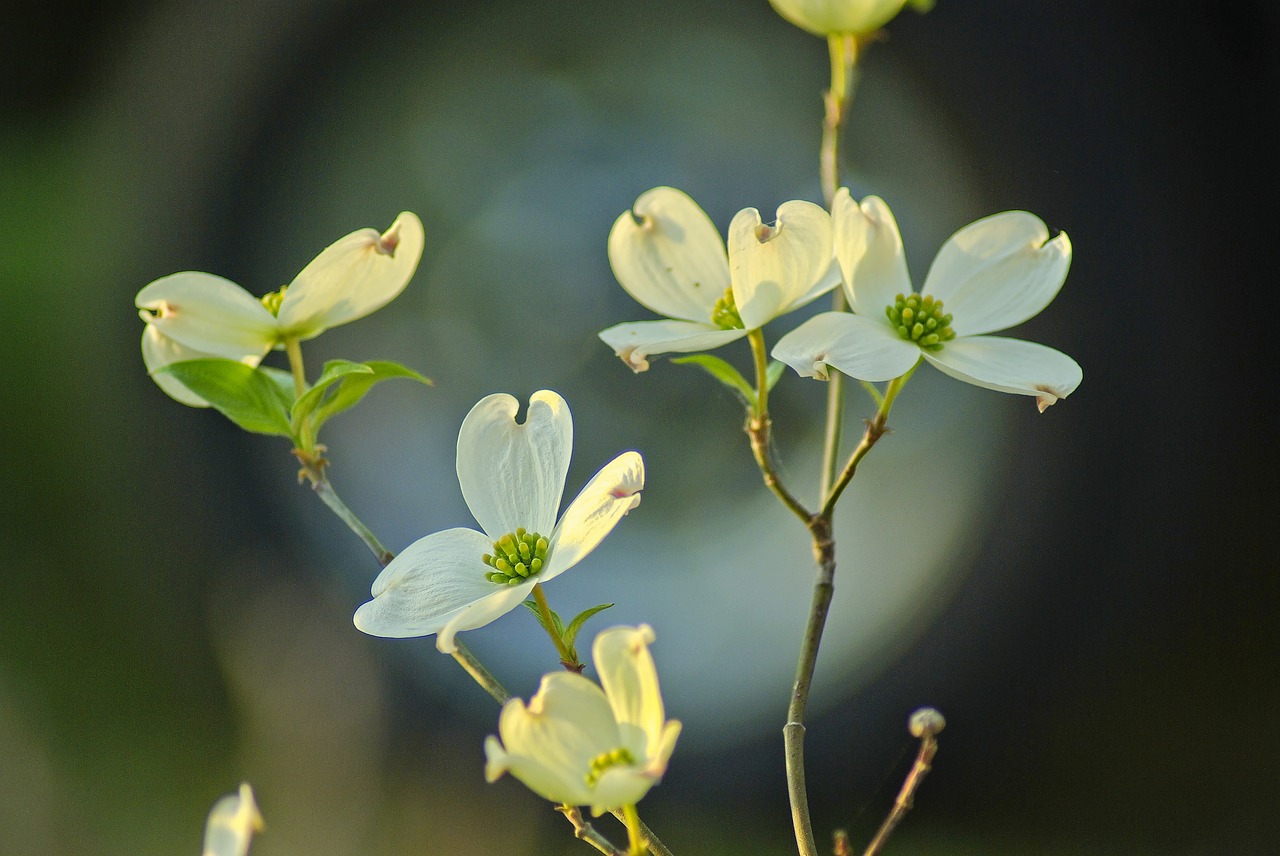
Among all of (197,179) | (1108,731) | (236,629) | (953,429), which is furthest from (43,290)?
(1108,731)

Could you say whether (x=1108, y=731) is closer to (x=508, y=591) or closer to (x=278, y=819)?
(x=278, y=819)

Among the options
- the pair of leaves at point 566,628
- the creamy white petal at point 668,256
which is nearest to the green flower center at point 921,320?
the creamy white petal at point 668,256

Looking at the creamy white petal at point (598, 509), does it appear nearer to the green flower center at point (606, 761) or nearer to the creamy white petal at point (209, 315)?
the green flower center at point (606, 761)

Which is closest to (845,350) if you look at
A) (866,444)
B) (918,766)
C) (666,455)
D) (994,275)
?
(866,444)

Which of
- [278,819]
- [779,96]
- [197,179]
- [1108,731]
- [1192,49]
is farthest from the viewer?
[779,96]

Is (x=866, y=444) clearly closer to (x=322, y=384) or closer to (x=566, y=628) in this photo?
(x=566, y=628)

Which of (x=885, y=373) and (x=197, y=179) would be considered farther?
(x=197, y=179)
